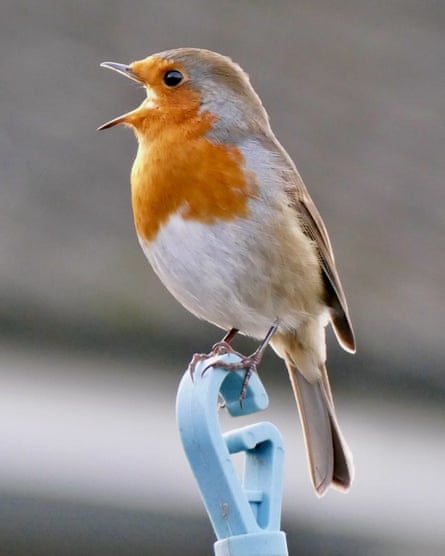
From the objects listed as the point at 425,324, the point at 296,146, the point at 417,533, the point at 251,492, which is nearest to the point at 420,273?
the point at 425,324

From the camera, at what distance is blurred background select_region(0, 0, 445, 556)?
568cm

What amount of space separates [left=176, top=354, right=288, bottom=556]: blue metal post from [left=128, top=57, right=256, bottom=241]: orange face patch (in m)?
0.74

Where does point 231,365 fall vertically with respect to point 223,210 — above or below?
below

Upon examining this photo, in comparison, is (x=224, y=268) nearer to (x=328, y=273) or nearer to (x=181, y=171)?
(x=181, y=171)

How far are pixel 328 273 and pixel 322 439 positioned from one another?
0.42 m

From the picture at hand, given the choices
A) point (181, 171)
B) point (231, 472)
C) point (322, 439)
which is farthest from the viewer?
point (322, 439)

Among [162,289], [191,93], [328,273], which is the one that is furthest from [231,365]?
[162,289]

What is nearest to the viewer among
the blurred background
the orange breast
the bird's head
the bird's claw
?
the bird's claw

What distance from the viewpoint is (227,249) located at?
289cm

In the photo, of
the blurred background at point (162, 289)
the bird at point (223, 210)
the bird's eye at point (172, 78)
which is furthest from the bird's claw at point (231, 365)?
the blurred background at point (162, 289)

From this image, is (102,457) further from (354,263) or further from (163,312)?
(354,263)

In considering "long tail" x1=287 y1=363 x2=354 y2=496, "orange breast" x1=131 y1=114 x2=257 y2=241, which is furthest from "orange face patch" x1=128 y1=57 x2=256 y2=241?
"long tail" x1=287 y1=363 x2=354 y2=496

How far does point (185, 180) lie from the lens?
2.79 m

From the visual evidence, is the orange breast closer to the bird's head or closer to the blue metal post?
the bird's head
